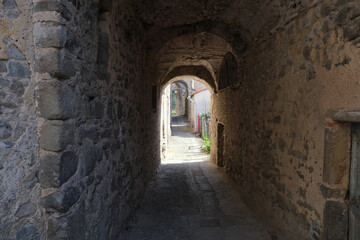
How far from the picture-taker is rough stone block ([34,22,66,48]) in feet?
5.04

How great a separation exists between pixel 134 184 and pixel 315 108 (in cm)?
273

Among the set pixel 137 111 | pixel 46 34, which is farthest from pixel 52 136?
pixel 137 111

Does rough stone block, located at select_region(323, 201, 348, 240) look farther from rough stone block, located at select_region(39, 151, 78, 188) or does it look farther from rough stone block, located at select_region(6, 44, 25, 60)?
rough stone block, located at select_region(6, 44, 25, 60)

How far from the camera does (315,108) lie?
7.76 feet

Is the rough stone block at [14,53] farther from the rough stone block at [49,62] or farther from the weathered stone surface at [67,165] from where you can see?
the weathered stone surface at [67,165]

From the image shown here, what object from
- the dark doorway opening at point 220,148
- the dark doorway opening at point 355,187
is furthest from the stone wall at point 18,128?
the dark doorway opening at point 220,148

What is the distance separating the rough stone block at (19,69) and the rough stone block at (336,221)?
8.84 ft

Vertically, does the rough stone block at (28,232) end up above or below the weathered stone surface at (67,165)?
below

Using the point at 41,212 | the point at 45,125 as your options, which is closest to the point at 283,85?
the point at 45,125

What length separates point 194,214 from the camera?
373 centimetres

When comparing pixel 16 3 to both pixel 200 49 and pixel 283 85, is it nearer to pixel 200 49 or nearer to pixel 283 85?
pixel 283 85

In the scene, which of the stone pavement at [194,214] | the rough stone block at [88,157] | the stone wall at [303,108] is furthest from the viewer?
the stone pavement at [194,214]

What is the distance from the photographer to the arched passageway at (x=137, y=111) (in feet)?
5.03

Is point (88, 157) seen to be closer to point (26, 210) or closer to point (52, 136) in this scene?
point (52, 136)
